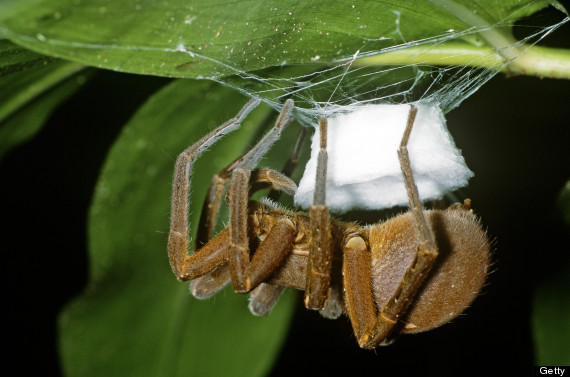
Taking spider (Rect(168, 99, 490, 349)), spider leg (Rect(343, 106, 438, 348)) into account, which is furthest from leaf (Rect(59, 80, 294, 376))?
spider leg (Rect(343, 106, 438, 348))

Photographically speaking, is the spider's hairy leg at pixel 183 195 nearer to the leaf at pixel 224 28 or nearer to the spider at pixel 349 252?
the spider at pixel 349 252

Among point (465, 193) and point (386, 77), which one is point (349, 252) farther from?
point (465, 193)

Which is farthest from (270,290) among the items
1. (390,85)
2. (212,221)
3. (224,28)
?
(224,28)

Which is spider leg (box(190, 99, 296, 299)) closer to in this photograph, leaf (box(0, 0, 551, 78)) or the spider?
the spider

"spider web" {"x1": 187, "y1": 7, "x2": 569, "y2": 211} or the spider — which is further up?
"spider web" {"x1": 187, "y1": 7, "x2": 569, "y2": 211}

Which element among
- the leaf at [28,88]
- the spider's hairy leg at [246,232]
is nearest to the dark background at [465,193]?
the leaf at [28,88]
